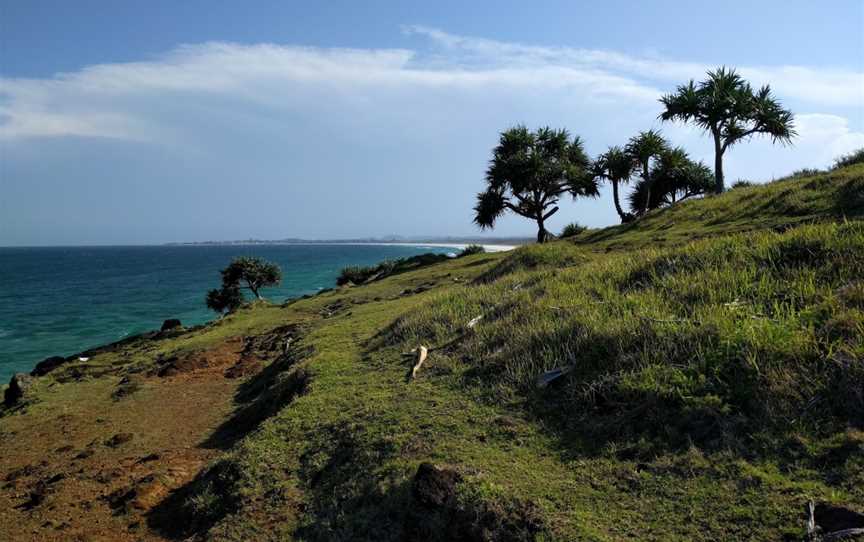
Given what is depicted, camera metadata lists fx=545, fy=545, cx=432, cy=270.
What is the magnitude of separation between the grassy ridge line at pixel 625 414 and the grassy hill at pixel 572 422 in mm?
24

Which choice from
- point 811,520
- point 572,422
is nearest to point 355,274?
point 572,422

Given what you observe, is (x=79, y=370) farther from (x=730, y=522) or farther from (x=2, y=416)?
(x=730, y=522)

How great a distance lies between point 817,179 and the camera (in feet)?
71.7

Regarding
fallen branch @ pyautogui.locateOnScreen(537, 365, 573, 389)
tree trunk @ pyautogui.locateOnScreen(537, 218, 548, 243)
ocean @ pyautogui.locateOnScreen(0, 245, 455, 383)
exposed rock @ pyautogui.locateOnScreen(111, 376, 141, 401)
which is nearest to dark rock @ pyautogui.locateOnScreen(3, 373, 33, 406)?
exposed rock @ pyautogui.locateOnScreen(111, 376, 141, 401)

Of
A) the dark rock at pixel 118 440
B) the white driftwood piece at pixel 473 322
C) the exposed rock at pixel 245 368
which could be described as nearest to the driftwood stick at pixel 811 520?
the white driftwood piece at pixel 473 322

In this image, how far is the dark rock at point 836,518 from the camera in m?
3.68

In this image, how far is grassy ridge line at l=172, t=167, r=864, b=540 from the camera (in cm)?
456

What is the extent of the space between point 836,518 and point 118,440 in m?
11.7

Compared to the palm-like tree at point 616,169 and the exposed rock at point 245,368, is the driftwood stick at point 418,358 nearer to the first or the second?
the exposed rock at point 245,368

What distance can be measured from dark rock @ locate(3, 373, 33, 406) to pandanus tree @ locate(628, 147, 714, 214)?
38.9m

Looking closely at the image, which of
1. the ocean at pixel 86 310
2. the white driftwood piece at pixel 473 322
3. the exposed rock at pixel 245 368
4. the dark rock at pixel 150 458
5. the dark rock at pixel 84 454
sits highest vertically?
the white driftwood piece at pixel 473 322

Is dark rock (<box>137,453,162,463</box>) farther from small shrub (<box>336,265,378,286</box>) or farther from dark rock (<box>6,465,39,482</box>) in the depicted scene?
small shrub (<box>336,265,378,286</box>)

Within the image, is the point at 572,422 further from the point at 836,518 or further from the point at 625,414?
the point at 836,518

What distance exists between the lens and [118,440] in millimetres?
10898
